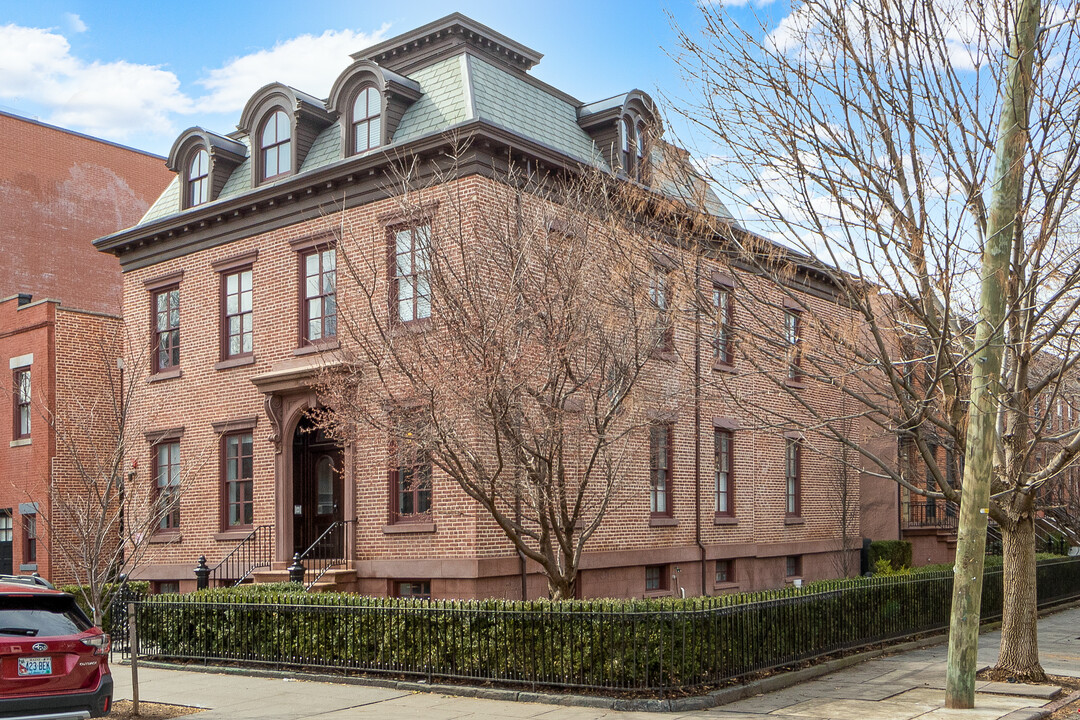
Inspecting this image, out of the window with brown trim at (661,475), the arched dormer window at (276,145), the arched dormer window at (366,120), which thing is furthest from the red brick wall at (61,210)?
the window with brown trim at (661,475)

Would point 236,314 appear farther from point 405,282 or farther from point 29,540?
point 29,540

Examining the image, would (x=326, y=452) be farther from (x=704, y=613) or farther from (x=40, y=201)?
(x=40, y=201)

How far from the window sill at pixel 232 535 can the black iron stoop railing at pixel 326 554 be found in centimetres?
145

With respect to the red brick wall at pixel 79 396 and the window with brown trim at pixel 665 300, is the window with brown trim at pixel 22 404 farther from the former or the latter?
the window with brown trim at pixel 665 300

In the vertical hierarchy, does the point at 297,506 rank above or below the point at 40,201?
below

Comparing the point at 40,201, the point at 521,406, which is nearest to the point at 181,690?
the point at 521,406

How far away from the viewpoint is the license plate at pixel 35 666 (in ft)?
31.1

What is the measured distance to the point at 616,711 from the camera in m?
11.6

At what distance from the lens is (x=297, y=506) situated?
21.7 metres

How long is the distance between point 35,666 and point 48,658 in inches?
5.1

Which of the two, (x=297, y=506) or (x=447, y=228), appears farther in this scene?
(x=297, y=506)

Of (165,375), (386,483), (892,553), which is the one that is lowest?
(892,553)

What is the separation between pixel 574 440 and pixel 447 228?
3.36 metres

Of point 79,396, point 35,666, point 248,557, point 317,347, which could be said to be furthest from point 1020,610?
point 79,396
